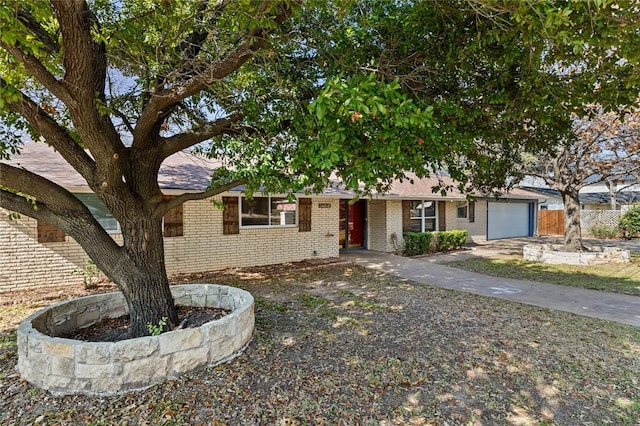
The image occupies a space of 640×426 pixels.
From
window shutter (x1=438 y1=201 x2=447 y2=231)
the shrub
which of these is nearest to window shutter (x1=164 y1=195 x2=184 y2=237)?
the shrub

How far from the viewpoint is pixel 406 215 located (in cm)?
1527

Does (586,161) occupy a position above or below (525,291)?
above

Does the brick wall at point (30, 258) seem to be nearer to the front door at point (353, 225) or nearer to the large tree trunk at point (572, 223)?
the front door at point (353, 225)

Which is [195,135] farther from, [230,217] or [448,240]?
[448,240]

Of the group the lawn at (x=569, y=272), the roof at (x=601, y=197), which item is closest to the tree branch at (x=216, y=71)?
the lawn at (x=569, y=272)

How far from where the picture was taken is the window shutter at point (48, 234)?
7906mm

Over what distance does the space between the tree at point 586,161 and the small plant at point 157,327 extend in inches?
491

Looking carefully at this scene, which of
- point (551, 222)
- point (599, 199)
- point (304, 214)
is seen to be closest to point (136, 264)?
point (304, 214)

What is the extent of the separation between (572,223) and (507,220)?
8676 millimetres

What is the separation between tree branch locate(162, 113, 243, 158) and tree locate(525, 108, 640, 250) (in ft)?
36.5

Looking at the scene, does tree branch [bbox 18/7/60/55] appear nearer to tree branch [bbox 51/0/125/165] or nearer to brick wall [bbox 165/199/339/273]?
tree branch [bbox 51/0/125/165]

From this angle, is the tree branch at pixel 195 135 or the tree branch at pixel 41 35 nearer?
the tree branch at pixel 41 35

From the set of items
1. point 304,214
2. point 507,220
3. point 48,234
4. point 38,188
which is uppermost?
point 38,188

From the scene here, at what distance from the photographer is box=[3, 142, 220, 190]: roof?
26.0 ft
